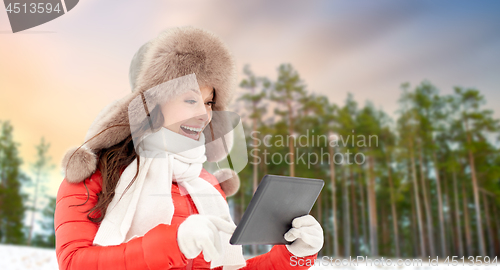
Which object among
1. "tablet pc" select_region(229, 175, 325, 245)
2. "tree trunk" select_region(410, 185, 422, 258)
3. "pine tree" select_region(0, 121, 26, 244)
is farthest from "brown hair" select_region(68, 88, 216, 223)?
"tree trunk" select_region(410, 185, 422, 258)

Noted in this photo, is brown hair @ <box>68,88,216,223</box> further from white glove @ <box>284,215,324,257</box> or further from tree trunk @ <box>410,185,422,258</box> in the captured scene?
tree trunk @ <box>410,185,422,258</box>

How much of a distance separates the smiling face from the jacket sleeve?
0.35m

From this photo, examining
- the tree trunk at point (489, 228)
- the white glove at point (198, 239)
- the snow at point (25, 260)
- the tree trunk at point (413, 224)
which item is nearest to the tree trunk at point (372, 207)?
the tree trunk at point (413, 224)

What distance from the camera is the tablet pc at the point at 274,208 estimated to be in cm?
74

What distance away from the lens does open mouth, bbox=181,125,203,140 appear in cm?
107

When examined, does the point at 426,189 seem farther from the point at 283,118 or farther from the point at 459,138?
the point at 283,118

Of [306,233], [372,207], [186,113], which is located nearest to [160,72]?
[186,113]

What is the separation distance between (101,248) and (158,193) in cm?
23

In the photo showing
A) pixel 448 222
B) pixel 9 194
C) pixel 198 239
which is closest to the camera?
pixel 198 239

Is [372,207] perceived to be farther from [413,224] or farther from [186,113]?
[186,113]

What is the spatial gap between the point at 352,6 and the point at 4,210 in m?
16.4

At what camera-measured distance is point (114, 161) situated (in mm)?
1003

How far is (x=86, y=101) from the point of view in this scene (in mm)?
1453

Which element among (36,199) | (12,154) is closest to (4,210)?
(36,199)
